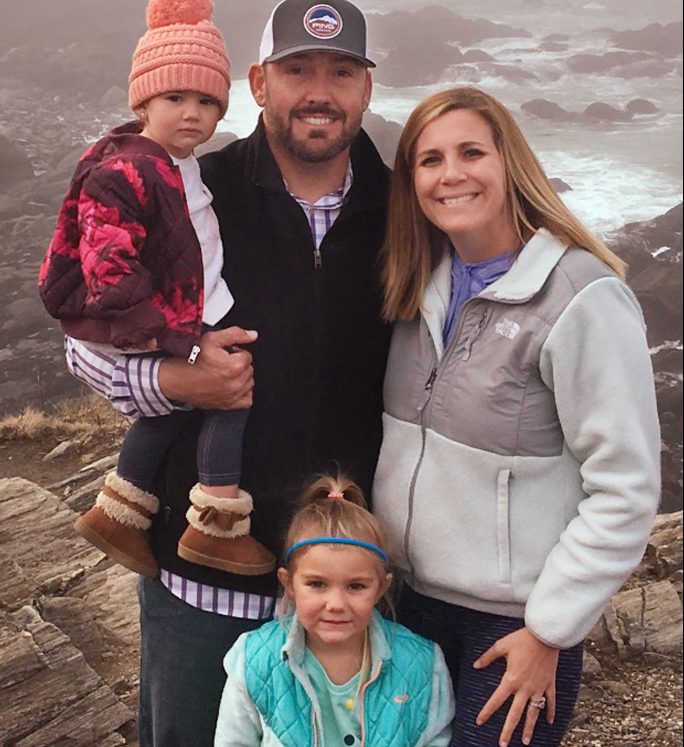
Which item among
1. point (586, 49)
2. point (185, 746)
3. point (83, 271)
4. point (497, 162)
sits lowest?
point (185, 746)

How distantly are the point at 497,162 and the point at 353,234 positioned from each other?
0.36 metres

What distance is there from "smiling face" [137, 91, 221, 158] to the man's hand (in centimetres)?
38

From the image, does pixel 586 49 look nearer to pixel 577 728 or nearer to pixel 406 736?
pixel 577 728

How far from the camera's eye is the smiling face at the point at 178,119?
6.00 feet

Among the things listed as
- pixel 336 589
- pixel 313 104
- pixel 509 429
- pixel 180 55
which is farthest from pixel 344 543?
pixel 180 55

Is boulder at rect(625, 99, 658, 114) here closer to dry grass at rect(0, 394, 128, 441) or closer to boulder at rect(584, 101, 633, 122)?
boulder at rect(584, 101, 633, 122)

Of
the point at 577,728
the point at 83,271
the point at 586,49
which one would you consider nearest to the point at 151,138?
the point at 83,271

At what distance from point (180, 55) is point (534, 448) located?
101 cm

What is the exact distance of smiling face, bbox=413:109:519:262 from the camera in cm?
180

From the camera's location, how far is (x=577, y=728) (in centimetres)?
362

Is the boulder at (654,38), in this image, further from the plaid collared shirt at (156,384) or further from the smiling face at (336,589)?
the smiling face at (336,589)

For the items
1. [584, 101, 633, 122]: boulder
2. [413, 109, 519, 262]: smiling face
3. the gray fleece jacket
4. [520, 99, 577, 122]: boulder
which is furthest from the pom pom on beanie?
[584, 101, 633, 122]: boulder

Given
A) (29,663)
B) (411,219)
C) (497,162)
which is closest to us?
(497,162)

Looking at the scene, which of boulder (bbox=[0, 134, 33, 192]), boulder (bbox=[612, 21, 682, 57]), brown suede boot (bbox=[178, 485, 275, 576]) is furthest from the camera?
boulder (bbox=[612, 21, 682, 57])
